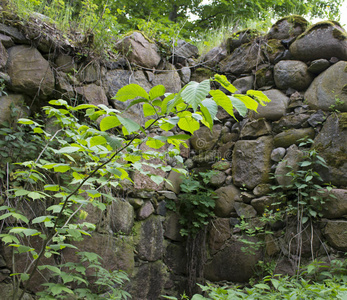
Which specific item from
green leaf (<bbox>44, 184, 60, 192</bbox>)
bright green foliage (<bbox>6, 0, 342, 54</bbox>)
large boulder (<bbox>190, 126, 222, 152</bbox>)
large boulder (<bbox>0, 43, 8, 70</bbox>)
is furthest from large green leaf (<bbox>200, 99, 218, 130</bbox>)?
bright green foliage (<bbox>6, 0, 342, 54</bbox>)

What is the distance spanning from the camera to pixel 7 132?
6.61 ft

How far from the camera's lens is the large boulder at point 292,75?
273cm

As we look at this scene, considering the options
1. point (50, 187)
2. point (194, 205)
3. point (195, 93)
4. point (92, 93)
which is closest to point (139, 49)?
point (92, 93)

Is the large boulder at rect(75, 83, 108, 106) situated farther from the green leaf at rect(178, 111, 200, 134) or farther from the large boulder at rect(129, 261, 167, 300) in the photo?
the green leaf at rect(178, 111, 200, 134)

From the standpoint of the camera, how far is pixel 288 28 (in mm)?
2953

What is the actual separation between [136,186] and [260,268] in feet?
4.38

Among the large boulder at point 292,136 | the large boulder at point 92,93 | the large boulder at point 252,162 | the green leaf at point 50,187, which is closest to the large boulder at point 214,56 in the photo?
the large boulder at point 252,162

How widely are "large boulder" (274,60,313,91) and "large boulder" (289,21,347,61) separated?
0.35 feet

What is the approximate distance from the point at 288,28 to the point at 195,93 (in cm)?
286

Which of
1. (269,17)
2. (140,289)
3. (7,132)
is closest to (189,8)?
(269,17)

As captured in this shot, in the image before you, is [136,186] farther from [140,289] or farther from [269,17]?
→ [269,17]

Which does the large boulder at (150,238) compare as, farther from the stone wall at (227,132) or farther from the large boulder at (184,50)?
the large boulder at (184,50)

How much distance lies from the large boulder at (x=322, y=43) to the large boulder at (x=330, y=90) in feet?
0.49

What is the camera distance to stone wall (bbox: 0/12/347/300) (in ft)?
7.39
